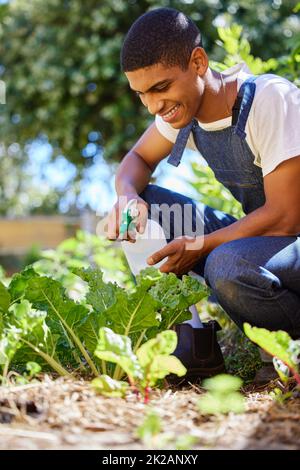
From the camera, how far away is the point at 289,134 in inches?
75.5

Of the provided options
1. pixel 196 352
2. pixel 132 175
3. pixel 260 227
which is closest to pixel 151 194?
pixel 132 175

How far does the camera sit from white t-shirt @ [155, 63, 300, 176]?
1.91 meters

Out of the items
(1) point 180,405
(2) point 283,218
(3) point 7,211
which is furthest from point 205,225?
(3) point 7,211

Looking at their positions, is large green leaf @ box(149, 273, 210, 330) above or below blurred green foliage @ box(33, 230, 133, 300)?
above

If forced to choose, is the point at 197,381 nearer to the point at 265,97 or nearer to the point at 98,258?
the point at 265,97

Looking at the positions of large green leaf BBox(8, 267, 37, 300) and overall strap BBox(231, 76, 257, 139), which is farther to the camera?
overall strap BBox(231, 76, 257, 139)

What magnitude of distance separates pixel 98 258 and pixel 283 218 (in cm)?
166

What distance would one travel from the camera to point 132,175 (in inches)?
94.0

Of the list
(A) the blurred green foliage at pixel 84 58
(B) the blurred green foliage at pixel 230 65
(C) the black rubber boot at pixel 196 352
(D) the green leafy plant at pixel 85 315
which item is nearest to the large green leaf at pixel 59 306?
(D) the green leafy plant at pixel 85 315

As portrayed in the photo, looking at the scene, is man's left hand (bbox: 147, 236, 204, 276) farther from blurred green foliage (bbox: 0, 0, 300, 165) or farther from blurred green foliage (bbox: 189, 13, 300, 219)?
blurred green foliage (bbox: 0, 0, 300, 165)

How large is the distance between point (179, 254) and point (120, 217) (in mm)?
262

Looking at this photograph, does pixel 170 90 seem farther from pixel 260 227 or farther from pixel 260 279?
pixel 260 279

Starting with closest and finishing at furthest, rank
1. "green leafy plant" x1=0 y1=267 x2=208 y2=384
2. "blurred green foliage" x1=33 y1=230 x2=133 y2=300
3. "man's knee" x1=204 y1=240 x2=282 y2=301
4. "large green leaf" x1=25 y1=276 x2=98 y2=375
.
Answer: "green leafy plant" x1=0 y1=267 x2=208 y2=384 → "large green leaf" x1=25 y1=276 x2=98 y2=375 → "man's knee" x1=204 y1=240 x2=282 y2=301 → "blurred green foliage" x1=33 y1=230 x2=133 y2=300
